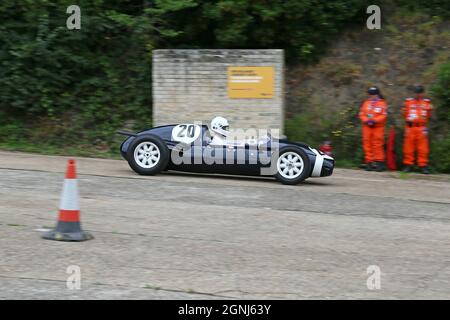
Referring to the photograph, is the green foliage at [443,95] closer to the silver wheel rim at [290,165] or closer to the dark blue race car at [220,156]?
the dark blue race car at [220,156]

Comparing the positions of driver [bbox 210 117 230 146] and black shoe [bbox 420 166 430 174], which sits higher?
driver [bbox 210 117 230 146]

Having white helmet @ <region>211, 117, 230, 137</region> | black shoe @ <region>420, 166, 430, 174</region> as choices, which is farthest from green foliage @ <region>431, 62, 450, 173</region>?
white helmet @ <region>211, 117, 230, 137</region>

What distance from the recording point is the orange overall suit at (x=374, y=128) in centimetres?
1509

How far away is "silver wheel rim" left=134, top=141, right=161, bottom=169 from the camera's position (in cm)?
1246

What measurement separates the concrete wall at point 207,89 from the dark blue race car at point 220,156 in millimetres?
4031

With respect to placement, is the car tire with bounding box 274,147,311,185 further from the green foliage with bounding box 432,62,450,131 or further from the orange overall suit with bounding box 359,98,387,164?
the green foliage with bounding box 432,62,450,131

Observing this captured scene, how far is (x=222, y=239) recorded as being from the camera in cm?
816

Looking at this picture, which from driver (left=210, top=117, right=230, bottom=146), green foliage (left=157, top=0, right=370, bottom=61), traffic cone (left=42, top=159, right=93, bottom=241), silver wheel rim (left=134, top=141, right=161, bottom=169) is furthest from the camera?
green foliage (left=157, top=0, right=370, bottom=61)

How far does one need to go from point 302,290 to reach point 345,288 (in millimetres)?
407

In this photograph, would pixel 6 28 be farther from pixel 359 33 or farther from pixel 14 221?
pixel 14 221

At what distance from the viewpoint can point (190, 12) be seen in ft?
56.6

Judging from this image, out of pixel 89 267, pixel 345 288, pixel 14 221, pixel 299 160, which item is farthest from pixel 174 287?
pixel 299 160

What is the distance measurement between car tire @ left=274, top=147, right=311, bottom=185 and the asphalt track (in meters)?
0.23

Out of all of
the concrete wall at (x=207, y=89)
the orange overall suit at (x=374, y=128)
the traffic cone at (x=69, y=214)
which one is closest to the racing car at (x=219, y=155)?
the orange overall suit at (x=374, y=128)
